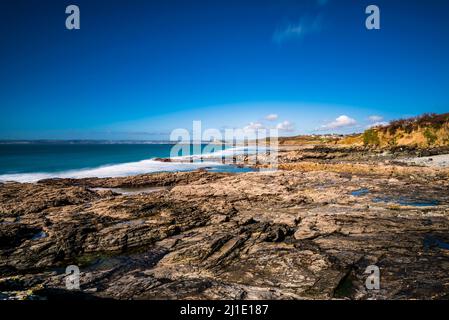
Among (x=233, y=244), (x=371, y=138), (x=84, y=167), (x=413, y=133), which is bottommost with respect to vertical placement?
(x=233, y=244)

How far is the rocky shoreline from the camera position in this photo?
739 cm

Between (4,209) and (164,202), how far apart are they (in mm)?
9504

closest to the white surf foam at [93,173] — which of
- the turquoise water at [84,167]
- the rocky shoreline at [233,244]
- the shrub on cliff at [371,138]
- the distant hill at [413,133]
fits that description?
the turquoise water at [84,167]

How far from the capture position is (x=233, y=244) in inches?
401

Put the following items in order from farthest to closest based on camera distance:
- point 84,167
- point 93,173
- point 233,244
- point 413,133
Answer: point 84,167
point 413,133
point 93,173
point 233,244

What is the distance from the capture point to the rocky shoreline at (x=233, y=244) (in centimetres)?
739

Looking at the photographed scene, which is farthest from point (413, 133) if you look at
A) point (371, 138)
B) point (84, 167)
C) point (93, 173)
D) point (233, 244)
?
point (84, 167)

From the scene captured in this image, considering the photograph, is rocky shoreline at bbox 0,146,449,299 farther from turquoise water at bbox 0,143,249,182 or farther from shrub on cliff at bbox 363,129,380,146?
shrub on cliff at bbox 363,129,380,146

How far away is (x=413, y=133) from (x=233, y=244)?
5119 centimetres

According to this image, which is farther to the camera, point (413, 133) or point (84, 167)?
point (84, 167)

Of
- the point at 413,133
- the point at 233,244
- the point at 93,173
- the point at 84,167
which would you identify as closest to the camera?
the point at 233,244

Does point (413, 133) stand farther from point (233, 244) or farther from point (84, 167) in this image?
point (84, 167)

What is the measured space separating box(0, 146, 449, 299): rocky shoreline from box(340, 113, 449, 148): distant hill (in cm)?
3118

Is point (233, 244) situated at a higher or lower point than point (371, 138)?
lower
